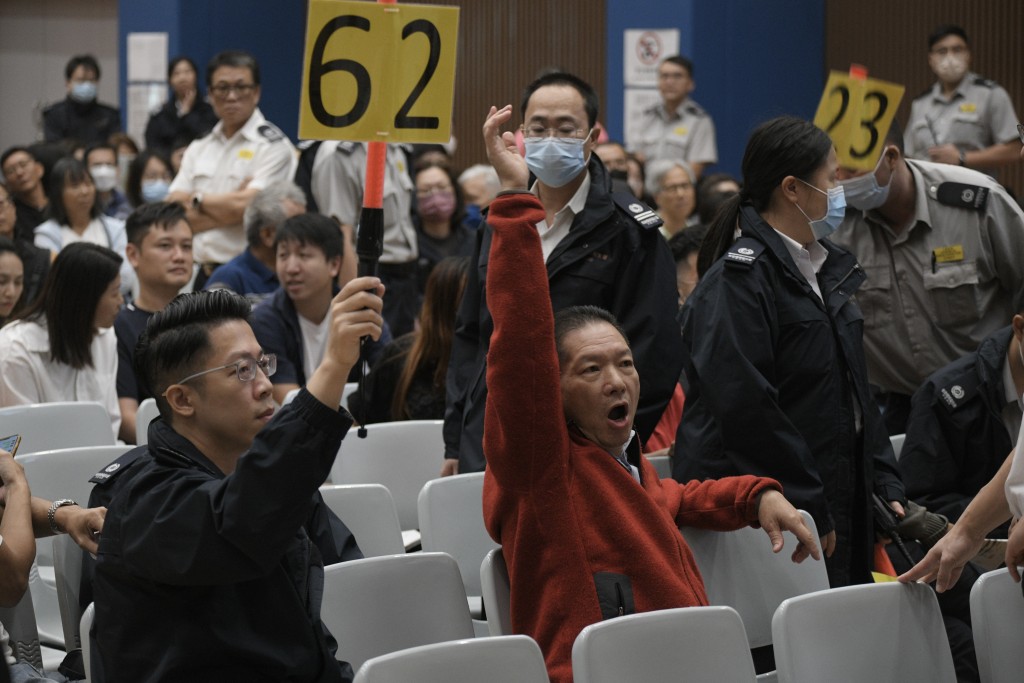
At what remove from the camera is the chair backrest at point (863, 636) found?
248cm

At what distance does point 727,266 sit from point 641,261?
0.80 feet

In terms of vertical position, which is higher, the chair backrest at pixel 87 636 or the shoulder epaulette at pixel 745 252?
the shoulder epaulette at pixel 745 252

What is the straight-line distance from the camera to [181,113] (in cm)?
998

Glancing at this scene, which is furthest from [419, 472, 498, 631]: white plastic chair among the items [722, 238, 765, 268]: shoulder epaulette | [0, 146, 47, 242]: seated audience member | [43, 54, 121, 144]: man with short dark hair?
[43, 54, 121, 144]: man with short dark hair

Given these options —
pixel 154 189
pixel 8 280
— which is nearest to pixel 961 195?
pixel 8 280

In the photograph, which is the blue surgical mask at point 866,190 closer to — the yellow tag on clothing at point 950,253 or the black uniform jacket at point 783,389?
the yellow tag on clothing at point 950,253

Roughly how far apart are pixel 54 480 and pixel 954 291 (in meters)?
2.78

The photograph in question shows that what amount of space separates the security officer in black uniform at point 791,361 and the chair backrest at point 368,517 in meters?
0.73

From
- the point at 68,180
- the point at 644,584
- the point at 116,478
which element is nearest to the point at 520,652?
the point at 644,584

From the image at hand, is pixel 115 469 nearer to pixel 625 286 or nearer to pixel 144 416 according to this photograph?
pixel 625 286

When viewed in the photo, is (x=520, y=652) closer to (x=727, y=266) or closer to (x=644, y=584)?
(x=644, y=584)

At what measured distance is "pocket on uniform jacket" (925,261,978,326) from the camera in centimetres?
420

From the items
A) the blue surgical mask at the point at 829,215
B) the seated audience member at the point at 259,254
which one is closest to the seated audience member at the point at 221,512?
the blue surgical mask at the point at 829,215

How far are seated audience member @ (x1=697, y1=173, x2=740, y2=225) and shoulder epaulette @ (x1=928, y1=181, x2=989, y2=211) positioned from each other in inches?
89.1
